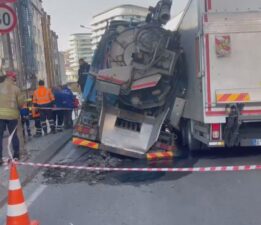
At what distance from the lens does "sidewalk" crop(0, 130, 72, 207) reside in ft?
26.4

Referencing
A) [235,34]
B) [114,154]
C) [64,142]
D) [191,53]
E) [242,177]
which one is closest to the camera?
[242,177]

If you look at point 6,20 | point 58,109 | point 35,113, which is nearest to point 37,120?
point 35,113

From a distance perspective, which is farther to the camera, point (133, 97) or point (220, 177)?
point (133, 97)

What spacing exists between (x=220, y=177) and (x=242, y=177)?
331 mm

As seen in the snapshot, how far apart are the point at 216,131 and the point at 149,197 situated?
2246 millimetres

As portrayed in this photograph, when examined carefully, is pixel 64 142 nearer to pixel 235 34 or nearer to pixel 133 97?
pixel 133 97

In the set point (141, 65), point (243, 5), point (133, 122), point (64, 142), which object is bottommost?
point (64, 142)

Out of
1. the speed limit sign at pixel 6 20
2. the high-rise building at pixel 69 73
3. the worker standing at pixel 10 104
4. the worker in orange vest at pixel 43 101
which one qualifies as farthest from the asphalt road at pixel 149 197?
the high-rise building at pixel 69 73

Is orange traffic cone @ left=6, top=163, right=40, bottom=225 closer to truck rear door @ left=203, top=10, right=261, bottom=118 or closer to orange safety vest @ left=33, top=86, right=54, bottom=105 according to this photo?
truck rear door @ left=203, top=10, right=261, bottom=118

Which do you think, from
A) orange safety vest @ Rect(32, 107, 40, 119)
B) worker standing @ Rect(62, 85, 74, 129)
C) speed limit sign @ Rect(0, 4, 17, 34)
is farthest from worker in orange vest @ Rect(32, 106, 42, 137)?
speed limit sign @ Rect(0, 4, 17, 34)

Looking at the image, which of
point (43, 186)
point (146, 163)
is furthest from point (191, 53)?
point (43, 186)

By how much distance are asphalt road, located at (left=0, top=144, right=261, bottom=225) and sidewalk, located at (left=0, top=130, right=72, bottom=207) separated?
9.3 inches

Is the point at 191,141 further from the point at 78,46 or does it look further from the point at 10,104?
the point at 78,46

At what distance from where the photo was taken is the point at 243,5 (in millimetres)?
8219
